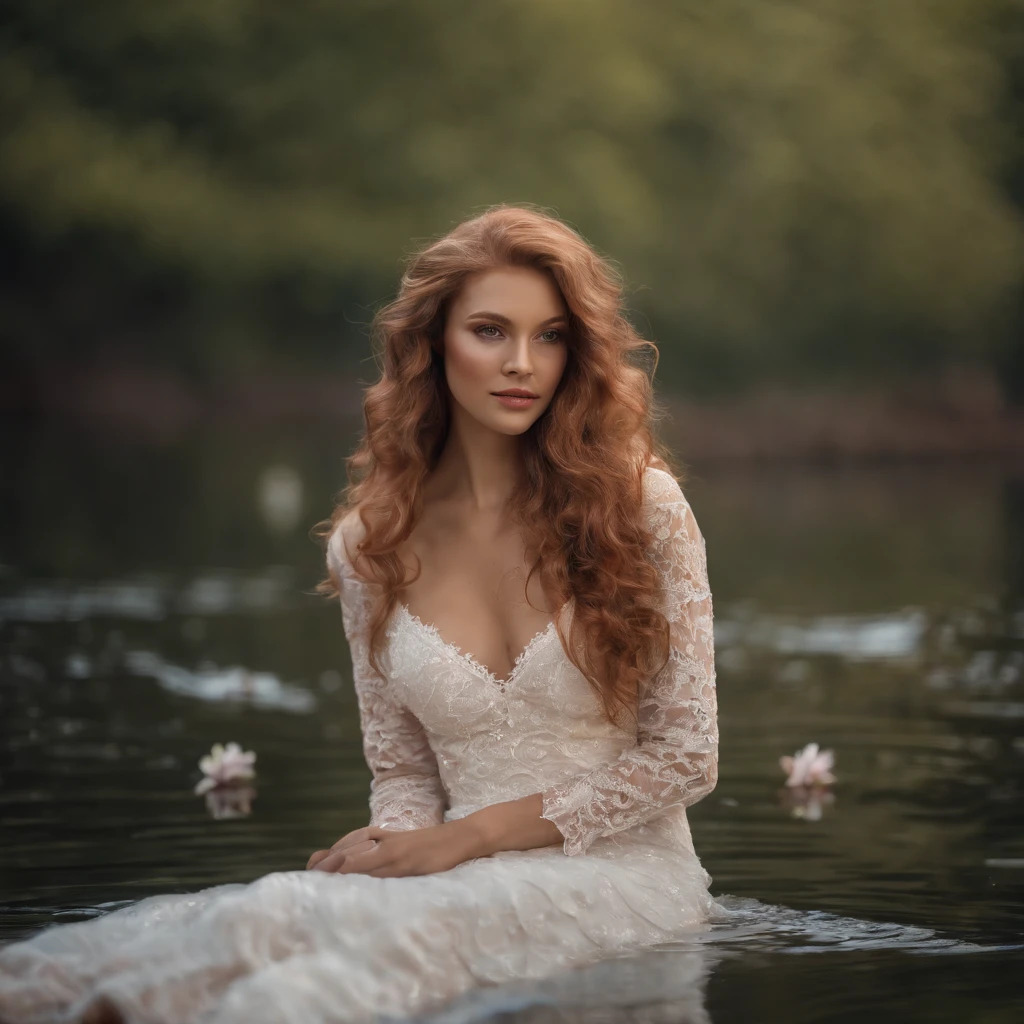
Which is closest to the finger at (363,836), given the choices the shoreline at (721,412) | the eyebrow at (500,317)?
the eyebrow at (500,317)

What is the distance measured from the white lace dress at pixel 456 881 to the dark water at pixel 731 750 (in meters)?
0.09

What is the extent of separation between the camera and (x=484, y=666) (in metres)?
2.94

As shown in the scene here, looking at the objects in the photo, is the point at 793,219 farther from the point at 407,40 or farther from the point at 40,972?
the point at 40,972

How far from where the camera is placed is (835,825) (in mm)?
4281

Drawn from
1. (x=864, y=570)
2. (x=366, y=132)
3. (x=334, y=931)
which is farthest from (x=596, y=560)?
(x=366, y=132)

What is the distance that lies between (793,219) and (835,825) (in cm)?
2407

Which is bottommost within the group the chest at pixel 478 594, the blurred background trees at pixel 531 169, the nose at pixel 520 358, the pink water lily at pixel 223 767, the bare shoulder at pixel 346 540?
the pink water lily at pixel 223 767

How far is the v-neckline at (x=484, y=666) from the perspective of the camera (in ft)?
9.52

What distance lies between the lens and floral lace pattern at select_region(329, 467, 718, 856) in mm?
2848

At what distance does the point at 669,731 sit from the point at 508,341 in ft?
2.30

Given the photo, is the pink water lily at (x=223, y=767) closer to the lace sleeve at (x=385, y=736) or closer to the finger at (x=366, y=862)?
the lace sleeve at (x=385, y=736)

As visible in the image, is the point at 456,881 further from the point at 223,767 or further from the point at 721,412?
the point at 721,412

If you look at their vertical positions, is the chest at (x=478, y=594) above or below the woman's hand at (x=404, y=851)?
above

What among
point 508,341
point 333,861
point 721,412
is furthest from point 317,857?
point 721,412
